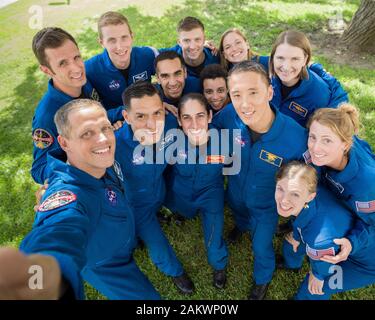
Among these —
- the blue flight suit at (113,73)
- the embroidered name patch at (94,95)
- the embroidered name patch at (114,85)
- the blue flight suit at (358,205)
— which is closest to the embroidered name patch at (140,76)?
the blue flight suit at (113,73)

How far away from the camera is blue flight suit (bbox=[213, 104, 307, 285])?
105 inches

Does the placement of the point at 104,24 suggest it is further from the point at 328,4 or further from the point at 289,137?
the point at 328,4

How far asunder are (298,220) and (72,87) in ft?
8.18

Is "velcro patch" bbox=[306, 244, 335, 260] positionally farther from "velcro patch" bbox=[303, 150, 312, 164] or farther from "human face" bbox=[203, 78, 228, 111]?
"human face" bbox=[203, 78, 228, 111]

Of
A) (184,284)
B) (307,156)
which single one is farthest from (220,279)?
(307,156)

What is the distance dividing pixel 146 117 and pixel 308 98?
166cm

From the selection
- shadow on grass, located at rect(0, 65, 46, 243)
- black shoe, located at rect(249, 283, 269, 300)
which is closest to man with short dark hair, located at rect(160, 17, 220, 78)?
black shoe, located at rect(249, 283, 269, 300)

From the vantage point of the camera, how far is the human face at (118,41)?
3.54m

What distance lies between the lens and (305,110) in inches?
Answer: 129

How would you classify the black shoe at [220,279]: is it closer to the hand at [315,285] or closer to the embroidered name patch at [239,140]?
the hand at [315,285]

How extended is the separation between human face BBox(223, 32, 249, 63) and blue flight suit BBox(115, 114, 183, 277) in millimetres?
1275

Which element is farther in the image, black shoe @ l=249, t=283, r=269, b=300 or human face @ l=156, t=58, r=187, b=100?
human face @ l=156, t=58, r=187, b=100

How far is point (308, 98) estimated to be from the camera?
3.26 m

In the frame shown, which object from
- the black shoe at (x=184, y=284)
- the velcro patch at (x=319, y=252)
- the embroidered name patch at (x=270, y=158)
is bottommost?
the black shoe at (x=184, y=284)
